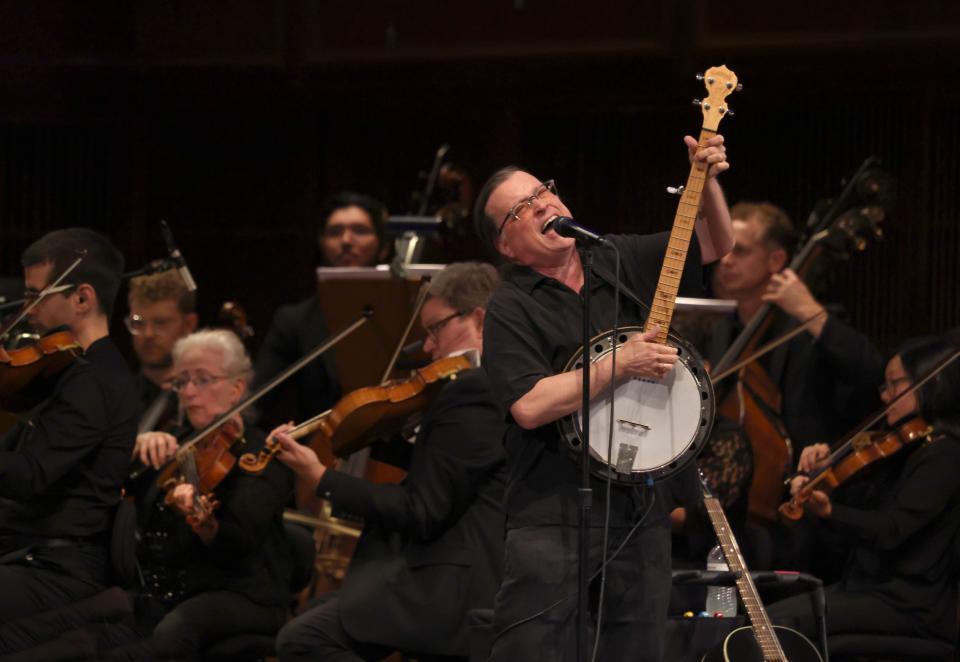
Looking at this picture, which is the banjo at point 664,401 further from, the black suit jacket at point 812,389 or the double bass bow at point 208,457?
the black suit jacket at point 812,389

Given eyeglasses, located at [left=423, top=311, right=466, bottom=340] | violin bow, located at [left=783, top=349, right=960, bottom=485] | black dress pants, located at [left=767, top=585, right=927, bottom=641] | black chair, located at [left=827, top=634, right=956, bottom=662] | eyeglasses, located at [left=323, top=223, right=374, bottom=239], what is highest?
eyeglasses, located at [left=323, top=223, right=374, bottom=239]

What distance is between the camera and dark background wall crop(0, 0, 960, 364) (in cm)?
606

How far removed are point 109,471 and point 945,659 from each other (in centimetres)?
254

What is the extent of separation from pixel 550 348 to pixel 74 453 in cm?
169

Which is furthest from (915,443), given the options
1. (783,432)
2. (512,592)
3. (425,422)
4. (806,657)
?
(512,592)

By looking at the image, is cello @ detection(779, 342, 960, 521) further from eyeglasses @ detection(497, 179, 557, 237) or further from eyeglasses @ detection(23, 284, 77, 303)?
eyeglasses @ detection(23, 284, 77, 303)

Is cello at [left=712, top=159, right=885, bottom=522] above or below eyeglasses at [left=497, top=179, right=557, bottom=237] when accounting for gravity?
below

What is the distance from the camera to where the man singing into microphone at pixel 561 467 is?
2.81 metres

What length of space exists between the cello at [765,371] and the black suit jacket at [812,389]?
59 millimetres

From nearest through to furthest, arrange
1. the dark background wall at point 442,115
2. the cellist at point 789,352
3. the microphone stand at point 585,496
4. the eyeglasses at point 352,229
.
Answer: the microphone stand at point 585,496
the cellist at point 789,352
the eyeglasses at point 352,229
the dark background wall at point 442,115

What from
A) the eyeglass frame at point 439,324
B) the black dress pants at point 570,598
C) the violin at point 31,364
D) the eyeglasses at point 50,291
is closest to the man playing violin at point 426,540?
the eyeglass frame at point 439,324

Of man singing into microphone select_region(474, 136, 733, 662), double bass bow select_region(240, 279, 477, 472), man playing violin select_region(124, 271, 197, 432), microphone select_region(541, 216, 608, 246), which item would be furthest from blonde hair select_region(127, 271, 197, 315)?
microphone select_region(541, 216, 608, 246)

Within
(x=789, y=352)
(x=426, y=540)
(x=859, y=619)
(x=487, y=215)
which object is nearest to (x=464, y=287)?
(x=426, y=540)

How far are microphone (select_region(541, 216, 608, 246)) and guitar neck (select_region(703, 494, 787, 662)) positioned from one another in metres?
1.08
